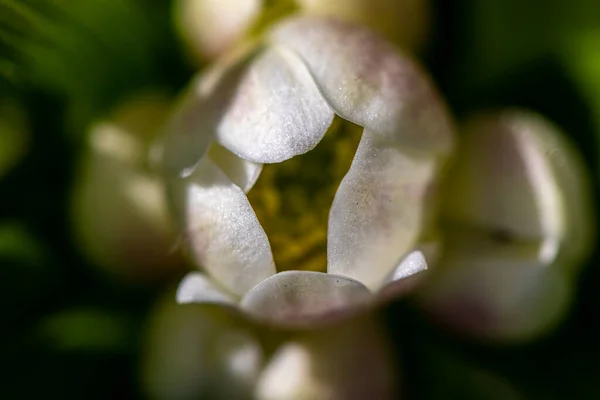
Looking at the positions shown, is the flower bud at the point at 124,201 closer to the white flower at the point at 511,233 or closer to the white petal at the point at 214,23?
the white petal at the point at 214,23

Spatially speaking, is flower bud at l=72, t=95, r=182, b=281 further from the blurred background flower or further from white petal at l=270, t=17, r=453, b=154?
white petal at l=270, t=17, r=453, b=154

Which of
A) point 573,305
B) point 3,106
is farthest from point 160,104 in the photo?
point 573,305

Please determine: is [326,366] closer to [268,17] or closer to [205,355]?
[205,355]

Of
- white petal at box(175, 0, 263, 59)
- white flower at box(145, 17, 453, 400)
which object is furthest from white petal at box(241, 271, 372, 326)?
white petal at box(175, 0, 263, 59)

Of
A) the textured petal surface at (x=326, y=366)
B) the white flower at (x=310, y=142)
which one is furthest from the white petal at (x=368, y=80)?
the textured petal surface at (x=326, y=366)

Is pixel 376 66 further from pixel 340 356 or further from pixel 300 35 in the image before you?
pixel 340 356

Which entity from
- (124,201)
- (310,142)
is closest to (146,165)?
(124,201)
